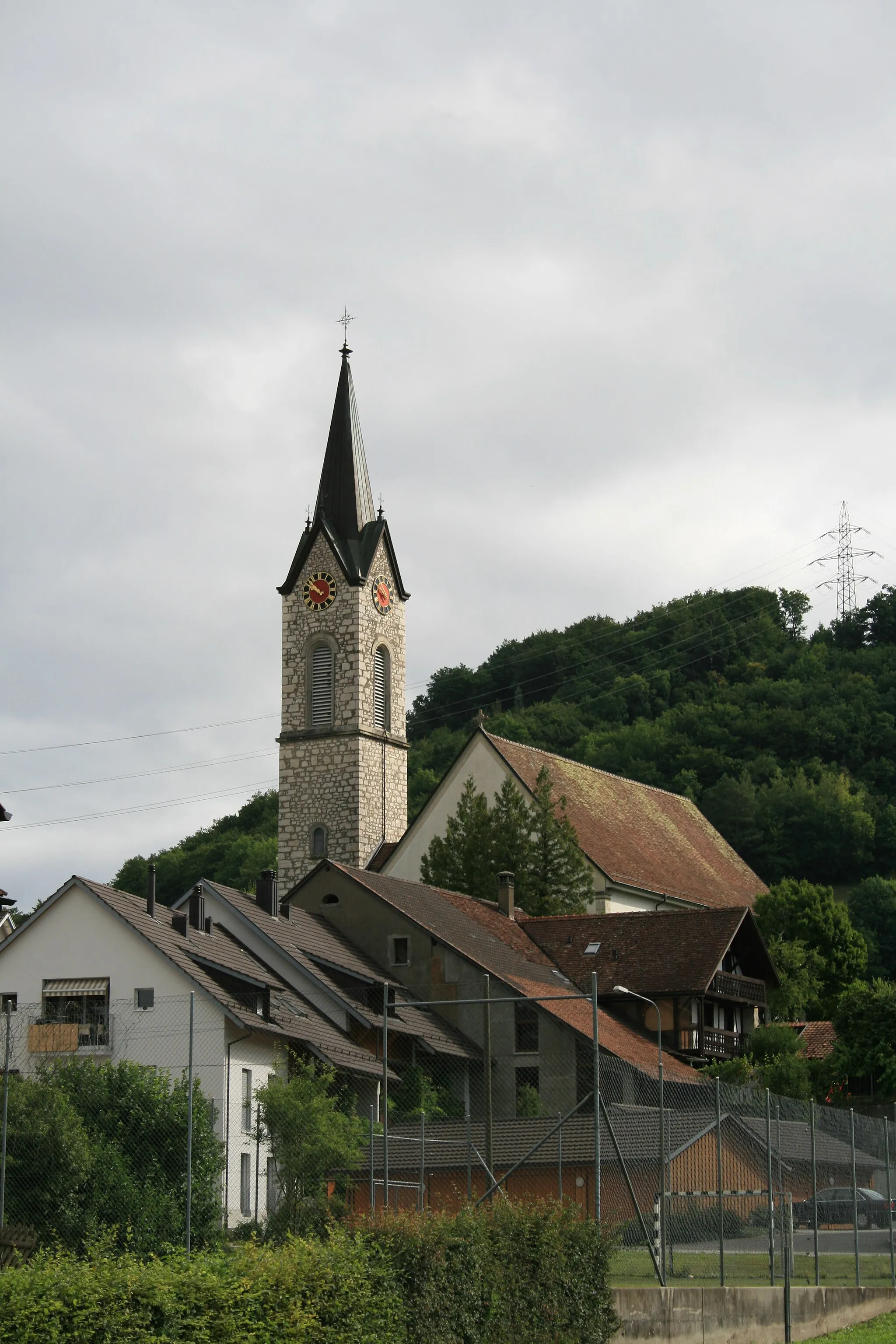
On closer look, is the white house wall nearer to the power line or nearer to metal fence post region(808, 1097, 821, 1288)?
metal fence post region(808, 1097, 821, 1288)

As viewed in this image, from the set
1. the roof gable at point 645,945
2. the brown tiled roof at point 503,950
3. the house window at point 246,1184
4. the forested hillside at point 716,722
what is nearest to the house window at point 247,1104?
the house window at point 246,1184

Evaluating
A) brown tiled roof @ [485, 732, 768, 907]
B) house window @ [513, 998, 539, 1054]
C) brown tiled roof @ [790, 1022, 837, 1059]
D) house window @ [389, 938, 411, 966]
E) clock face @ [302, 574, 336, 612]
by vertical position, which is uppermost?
clock face @ [302, 574, 336, 612]

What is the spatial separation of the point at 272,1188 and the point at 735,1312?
6.38 meters

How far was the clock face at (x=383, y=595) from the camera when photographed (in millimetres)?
67500

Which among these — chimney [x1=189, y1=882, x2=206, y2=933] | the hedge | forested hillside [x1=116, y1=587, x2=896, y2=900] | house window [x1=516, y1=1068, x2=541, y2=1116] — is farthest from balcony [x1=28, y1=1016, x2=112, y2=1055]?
forested hillside [x1=116, y1=587, x2=896, y2=900]

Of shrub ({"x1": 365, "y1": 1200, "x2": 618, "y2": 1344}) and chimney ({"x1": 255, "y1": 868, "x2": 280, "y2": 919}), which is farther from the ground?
chimney ({"x1": 255, "y1": 868, "x2": 280, "y2": 919})

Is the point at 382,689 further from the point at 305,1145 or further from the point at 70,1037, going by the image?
the point at 305,1145

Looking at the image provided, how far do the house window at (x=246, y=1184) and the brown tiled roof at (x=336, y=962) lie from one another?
25.5 feet

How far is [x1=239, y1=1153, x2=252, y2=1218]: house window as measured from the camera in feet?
69.6

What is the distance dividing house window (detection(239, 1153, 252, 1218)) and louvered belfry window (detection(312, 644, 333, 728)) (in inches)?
1677

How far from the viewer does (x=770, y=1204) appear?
17672 mm

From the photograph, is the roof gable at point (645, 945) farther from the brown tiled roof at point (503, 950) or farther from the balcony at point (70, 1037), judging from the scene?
the balcony at point (70, 1037)

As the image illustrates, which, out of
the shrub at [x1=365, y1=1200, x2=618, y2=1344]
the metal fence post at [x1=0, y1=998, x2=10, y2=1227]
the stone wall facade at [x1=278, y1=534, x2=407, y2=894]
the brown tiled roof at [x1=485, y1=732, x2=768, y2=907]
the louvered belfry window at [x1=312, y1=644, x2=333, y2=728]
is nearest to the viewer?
the shrub at [x1=365, y1=1200, x2=618, y2=1344]

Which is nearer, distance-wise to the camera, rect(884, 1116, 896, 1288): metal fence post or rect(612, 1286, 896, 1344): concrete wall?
rect(612, 1286, 896, 1344): concrete wall
